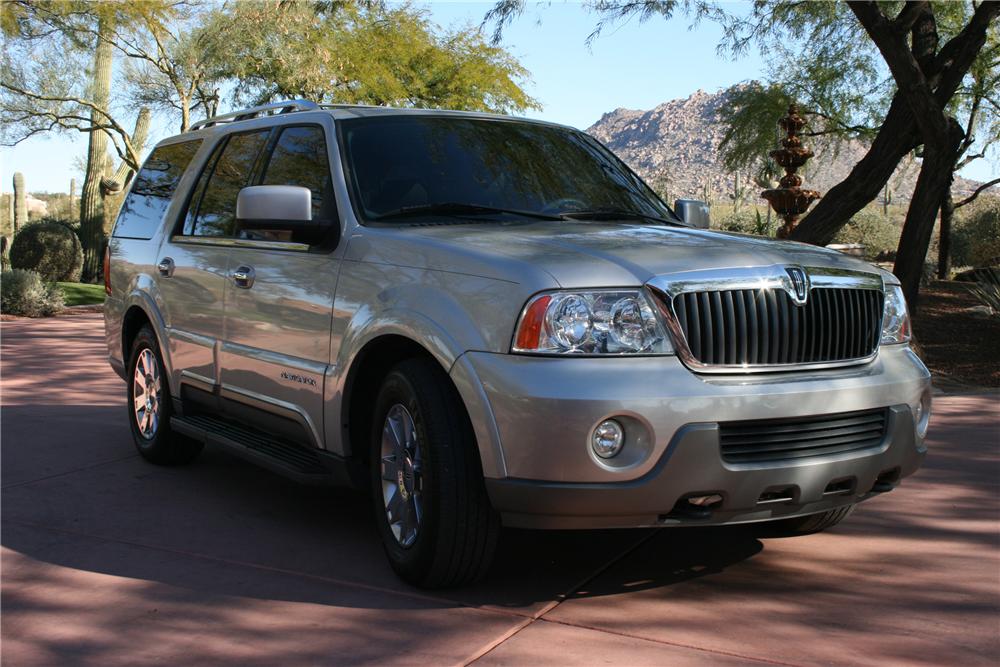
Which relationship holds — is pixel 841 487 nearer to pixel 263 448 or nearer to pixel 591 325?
pixel 591 325

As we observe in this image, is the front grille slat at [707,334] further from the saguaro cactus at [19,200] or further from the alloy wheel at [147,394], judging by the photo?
the saguaro cactus at [19,200]

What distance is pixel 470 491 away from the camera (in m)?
4.11

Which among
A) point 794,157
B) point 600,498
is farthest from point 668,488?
point 794,157

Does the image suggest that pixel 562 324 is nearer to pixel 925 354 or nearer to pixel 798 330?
pixel 798 330

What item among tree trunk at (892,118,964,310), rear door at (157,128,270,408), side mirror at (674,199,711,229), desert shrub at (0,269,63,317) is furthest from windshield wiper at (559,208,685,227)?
desert shrub at (0,269,63,317)

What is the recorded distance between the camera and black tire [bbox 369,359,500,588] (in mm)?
4121

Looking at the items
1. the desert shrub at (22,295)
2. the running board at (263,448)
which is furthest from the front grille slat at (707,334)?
the desert shrub at (22,295)

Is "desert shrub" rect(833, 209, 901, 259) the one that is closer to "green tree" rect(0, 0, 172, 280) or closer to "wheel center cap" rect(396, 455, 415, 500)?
"green tree" rect(0, 0, 172, 280)

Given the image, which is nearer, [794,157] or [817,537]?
[817,537]

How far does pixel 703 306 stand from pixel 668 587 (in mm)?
1246

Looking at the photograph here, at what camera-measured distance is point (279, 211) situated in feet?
16.2

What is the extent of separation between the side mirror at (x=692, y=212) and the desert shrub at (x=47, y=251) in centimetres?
2149

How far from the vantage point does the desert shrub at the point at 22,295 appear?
59.3ft

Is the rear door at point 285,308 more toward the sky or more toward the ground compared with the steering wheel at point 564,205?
more toward the ground
